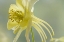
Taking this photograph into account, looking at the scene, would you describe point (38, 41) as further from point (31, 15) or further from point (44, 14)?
point (31, 15)

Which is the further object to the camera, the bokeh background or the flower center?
the bokeh background

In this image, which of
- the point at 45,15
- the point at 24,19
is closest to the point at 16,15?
the point at 24,19

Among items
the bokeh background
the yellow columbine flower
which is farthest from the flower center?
the bokeh background

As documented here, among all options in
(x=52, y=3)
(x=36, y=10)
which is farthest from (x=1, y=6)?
(x=52, y=3)

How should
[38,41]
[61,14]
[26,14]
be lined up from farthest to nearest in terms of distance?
[61,14], [38,41], [26,14]

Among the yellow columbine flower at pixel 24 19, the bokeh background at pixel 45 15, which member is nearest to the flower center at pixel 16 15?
the yellow columbine flower at pixel 24 19

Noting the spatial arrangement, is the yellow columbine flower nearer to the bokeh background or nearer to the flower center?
the flower center
